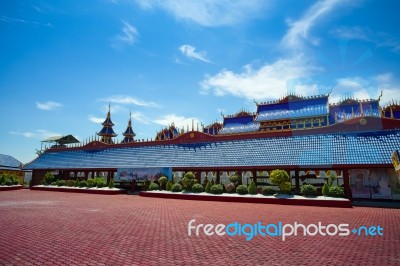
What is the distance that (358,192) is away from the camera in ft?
81.4

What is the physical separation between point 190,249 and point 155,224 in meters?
4.44

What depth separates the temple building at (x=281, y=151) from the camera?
22.8 metres

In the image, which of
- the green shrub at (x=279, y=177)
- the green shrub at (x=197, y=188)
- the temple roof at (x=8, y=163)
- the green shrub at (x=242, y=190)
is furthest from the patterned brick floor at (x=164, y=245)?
the temple roof at (x=8, y=163)

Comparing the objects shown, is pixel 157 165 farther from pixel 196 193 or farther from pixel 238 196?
pixel 238 196

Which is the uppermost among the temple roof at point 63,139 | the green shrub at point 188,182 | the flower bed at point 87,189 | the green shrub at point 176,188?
the temple roof at point 63,139

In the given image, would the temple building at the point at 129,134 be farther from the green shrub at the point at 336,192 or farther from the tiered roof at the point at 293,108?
the green shrub at the point at 336,192

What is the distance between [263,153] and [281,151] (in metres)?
1.79

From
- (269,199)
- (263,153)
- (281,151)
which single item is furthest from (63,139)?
(269,199)

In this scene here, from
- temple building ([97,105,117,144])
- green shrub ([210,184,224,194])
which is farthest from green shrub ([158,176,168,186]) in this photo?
temple building ([97,105,117,144])

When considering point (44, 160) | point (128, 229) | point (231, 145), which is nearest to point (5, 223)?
point (128, 229)

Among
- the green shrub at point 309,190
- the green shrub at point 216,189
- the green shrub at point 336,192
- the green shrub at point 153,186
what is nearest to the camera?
the green shrub at point 336,192

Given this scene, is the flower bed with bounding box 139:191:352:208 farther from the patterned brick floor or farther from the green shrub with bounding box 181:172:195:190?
the patterned brick floor

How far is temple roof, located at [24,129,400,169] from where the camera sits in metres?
22.0

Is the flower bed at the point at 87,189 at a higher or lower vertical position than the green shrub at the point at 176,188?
lower
